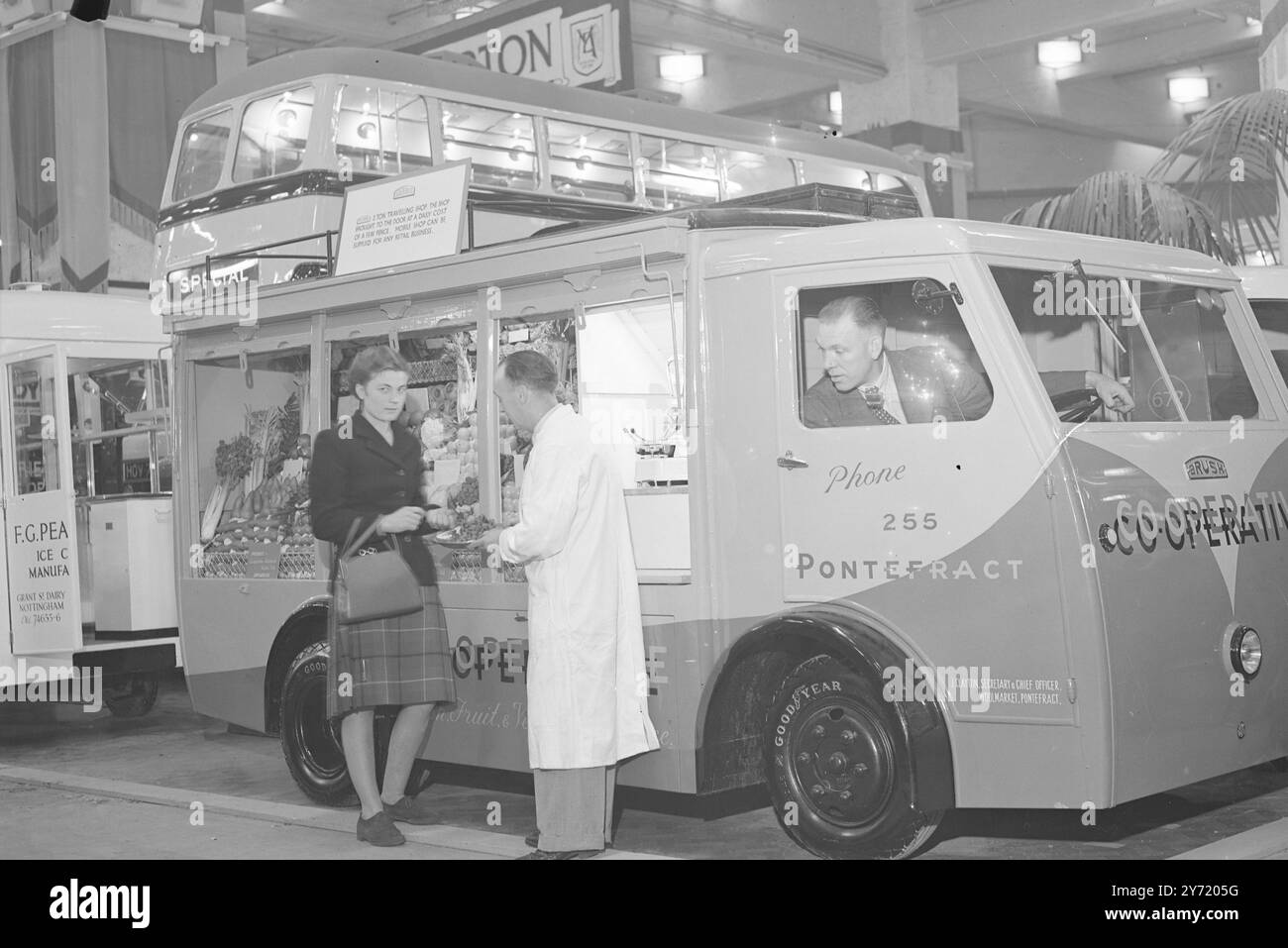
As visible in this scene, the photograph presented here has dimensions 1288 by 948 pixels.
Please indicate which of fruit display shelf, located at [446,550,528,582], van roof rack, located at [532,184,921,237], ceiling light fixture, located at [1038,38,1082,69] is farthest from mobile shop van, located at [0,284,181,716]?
ceiling light fixture, located at [1038,38,1082,69]

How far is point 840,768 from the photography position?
5.96 meters

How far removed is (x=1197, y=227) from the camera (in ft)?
35.2

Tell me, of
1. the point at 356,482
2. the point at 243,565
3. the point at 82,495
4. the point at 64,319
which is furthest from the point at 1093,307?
the point at 64,319

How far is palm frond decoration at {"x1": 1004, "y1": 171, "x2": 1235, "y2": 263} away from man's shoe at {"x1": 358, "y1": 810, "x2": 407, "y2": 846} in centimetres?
628

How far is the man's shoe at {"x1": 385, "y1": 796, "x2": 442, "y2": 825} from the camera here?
22.7ft

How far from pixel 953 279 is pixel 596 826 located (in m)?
2.52

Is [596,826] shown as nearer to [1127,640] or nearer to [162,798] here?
[1127,640]

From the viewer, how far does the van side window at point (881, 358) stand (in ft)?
19.3

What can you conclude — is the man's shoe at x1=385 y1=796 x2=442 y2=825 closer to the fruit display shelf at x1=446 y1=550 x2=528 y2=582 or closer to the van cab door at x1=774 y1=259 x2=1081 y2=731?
the fruit display shelf at x1=446 y1=550 x2=528 y2=582

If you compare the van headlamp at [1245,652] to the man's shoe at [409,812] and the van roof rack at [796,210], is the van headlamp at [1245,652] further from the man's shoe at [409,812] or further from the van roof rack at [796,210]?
the man's shoe at [409,812]

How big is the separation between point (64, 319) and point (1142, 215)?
24.7 ft

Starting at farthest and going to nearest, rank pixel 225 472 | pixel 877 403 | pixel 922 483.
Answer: pixel 225 472, pixel 877 403, pixel 922 483

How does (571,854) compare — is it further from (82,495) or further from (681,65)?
(681,65)
